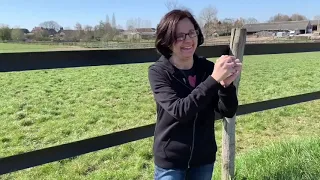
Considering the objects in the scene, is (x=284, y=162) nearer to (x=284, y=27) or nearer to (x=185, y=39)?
(x=185, y=39)

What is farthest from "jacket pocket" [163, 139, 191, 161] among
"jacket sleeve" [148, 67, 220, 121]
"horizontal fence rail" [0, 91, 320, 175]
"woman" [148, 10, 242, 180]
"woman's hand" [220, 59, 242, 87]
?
"horizontal fence rail" [0, 91, 320, 175]

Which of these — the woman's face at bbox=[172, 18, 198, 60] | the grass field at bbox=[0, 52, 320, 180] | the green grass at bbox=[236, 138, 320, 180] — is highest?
the woman's face at bbox=[172, 18, 198, 60]

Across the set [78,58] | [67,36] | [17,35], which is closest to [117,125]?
[78,58]

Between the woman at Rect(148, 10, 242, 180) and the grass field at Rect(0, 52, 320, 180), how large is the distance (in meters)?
1.25

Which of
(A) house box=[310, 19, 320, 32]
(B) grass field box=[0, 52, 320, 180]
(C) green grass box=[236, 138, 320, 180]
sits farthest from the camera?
(A) house box=[310, 19, 320, 32]

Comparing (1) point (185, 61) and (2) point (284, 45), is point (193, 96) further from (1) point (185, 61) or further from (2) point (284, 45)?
(2) point (284, 45)

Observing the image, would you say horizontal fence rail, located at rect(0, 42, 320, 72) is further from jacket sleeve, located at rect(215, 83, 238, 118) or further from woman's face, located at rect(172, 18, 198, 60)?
jacket sleeve, located at rect(215, 83, 238, 118)

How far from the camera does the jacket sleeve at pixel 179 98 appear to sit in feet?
4.98

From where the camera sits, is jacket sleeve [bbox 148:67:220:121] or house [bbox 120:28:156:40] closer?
jacket sleeve [bbox 148:67:220:121]

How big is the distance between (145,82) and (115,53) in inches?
325

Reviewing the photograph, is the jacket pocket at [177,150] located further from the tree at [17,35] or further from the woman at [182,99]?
the tree at [17,35]

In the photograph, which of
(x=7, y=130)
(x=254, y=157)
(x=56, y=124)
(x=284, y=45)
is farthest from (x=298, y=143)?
(x=7, y=130)

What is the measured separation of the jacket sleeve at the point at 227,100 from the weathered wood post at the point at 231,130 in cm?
86

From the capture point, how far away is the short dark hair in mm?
1689
